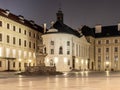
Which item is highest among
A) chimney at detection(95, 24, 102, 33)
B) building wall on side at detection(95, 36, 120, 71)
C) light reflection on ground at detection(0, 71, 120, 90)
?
chimney at detection(95, 24, 102, 33)

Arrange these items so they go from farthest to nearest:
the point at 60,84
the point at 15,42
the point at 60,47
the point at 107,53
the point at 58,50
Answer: the point at 107,53 → the point at 60,47 → the point at 58,50 → the point at 15,42 → the point at 60,84

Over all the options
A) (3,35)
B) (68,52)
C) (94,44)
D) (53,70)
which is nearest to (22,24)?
(3,35)

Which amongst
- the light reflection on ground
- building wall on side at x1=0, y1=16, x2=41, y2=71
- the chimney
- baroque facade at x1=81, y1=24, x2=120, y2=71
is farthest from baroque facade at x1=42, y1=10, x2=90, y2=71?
the light reflection on ground

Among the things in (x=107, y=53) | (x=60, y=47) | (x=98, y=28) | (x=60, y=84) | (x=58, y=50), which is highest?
(x=98, y=28)

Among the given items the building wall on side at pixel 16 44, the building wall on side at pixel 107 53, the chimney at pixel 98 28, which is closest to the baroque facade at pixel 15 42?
the building wall on side at pixel 16 44

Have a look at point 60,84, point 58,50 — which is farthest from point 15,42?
point 60,84

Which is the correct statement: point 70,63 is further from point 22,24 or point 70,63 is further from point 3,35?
point 3,35

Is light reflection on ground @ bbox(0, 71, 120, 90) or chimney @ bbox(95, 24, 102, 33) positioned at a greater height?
chimney @ bbox(95, 24, 102, 33)

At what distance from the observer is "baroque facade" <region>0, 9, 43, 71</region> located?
6140 centimetres

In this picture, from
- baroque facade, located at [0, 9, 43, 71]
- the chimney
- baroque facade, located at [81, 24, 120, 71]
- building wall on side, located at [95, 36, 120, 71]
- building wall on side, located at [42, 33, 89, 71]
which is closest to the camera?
baroque facade, located at [0, 9, 43, 71]

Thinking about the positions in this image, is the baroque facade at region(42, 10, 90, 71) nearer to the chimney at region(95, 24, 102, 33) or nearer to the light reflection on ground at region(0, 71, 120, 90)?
the chimney at region(95, 24, 102, 33)

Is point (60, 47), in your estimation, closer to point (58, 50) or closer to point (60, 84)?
point (58, 50)

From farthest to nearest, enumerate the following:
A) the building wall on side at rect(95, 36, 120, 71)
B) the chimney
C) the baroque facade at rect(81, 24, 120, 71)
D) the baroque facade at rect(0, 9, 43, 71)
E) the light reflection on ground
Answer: the chimney → the baroque facade at rect(81, 24, 120, 71) → the building wall on side at rect(95, 36, 120, 71) → the baroque facade at rect(0, 9, 43, 71) → the light reflection on ground

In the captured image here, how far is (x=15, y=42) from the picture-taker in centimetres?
6806
